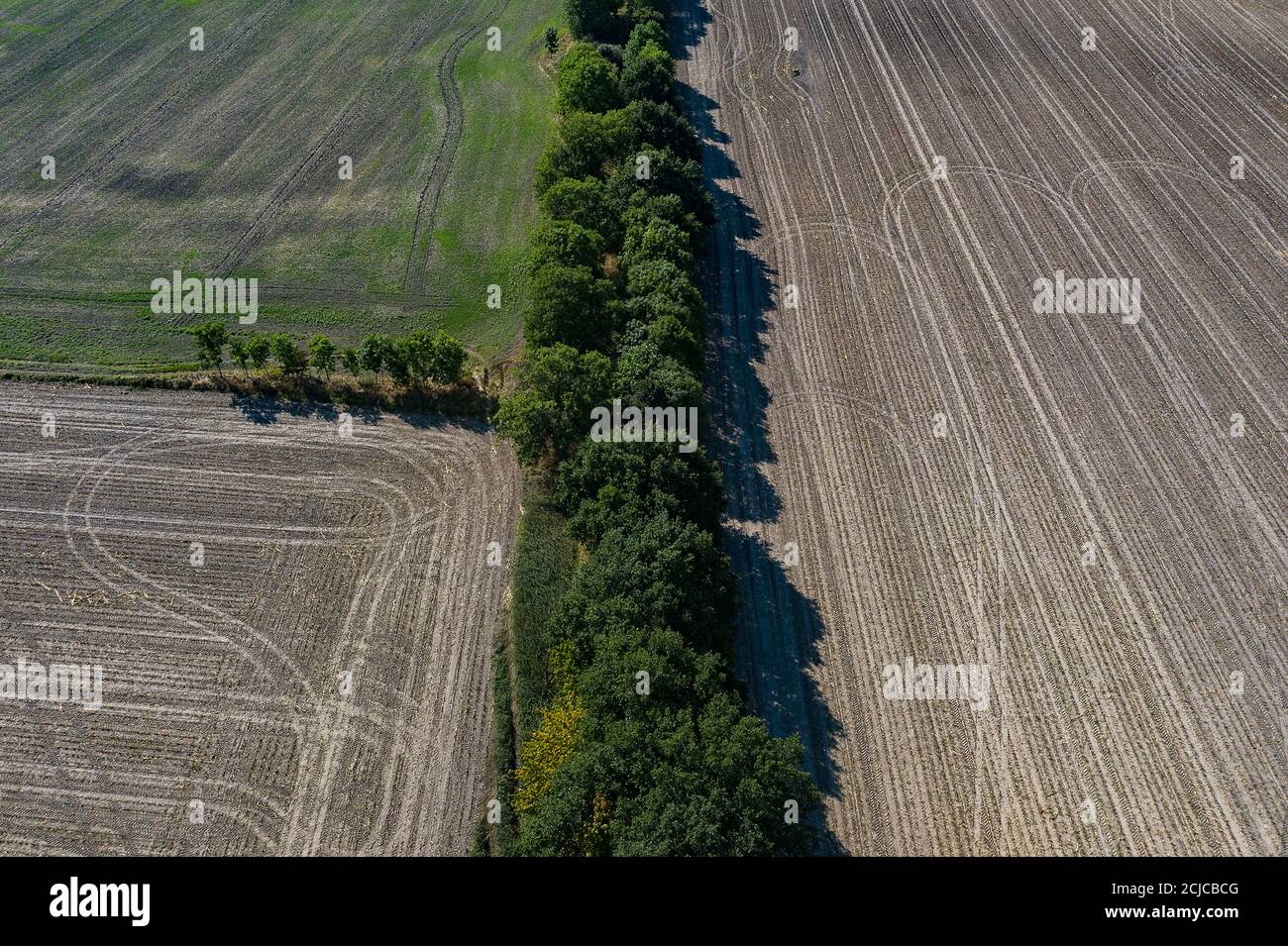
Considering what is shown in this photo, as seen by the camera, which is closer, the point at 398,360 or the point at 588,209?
the point at 398,360

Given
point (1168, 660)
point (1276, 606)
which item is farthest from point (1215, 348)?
point (1168, 660)

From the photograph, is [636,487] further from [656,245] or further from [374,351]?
[374,351]

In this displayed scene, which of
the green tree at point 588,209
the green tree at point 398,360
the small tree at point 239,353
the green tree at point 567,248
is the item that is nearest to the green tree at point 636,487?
the green tree at point 398,360

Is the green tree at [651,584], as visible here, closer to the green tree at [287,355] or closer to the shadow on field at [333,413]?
the shadow on field at [333,413]

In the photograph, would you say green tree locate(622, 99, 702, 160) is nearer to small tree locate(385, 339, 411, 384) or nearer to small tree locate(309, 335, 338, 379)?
small tree locate(385, 339, 411, 384)

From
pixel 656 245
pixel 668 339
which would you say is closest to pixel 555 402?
pixel 668 339

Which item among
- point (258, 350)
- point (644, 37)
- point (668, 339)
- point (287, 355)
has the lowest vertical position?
point (287, 355)

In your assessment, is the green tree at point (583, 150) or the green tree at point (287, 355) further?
the green tree at point (583, 150)
